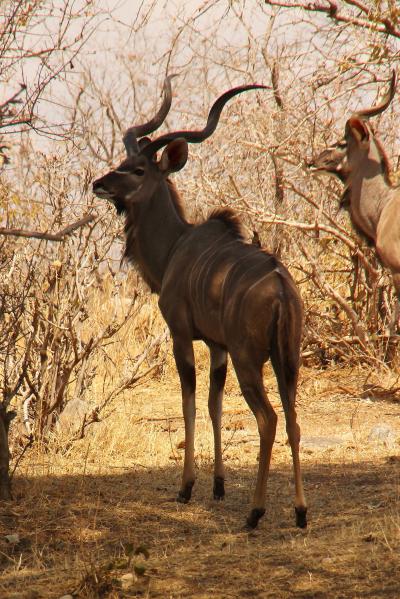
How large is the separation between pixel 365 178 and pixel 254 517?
3405 mm

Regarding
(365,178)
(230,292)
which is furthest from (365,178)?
(230,292)

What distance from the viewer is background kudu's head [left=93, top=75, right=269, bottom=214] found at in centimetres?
530

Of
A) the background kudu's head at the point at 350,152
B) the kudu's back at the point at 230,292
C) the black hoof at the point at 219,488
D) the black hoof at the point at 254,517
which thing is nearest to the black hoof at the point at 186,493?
the black hoof at the point at 219,488

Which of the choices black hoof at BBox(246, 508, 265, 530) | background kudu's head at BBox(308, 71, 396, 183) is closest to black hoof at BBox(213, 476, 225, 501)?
black hoof at BBox(246, 508, 265, 530)

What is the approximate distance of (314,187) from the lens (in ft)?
27.3

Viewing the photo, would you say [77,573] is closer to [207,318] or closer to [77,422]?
[207,318]

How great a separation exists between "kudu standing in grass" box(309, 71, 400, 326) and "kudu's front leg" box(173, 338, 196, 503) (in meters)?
2.30

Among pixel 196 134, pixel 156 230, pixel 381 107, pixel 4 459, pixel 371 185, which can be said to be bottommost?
pixel 4 459

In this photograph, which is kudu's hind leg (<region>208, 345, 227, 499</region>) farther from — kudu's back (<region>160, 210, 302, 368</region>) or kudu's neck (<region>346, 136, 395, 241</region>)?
kudu's neck (<region>346, 136, 395, 241</region>)

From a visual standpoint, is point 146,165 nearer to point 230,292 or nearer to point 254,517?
point 230,292

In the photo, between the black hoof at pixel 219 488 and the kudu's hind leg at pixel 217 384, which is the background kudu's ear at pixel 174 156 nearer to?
the kudu's hind leg at pixel 217 384

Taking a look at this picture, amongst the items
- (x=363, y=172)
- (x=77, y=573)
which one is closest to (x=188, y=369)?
(x=77, y=573)

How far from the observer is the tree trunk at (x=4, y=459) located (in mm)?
4574

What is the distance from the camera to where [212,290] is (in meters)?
4.63
